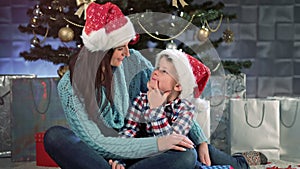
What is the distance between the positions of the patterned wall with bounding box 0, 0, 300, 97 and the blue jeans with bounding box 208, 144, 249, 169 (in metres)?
1.64

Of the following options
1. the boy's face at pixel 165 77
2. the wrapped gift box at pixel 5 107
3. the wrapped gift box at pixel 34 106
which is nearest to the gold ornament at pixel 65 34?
the wrapped gift box at pixel 34 106

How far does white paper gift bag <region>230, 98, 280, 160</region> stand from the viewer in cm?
252

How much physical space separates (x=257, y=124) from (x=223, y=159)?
0.94 meters

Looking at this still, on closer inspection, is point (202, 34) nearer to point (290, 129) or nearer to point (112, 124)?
point (290, 129)

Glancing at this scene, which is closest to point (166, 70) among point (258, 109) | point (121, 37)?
point (121, 37)

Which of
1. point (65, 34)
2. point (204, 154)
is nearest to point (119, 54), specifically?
point (204, 154)

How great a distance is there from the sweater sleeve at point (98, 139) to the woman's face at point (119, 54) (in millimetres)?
136

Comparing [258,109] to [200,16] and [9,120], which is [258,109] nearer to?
[200,16]

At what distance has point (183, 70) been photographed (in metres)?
1.32

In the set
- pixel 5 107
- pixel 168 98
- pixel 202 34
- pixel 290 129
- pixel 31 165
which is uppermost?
pixel 202 34

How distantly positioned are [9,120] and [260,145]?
49.1 inches

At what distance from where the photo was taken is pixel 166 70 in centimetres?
130

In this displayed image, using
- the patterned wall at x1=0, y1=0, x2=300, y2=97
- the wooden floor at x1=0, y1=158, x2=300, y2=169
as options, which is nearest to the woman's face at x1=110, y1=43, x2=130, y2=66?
the wooden floor at x1=0, y1=158, x2=300, y2=169

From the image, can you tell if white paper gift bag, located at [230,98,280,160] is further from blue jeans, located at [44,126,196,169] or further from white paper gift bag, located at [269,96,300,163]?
blue jeans, located at [44,126,196,169]
